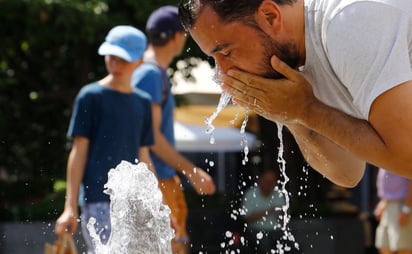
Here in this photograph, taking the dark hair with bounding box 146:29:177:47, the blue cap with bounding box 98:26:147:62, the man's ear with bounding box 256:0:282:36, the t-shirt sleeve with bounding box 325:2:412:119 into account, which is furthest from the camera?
Answer: the dark hair with bounding box 146:29:177:47

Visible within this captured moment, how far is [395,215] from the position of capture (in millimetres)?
8391

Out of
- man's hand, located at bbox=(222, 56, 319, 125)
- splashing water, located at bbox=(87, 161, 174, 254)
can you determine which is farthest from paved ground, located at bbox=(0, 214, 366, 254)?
man's hand, located at bbox=(222, 56, 319, 125)

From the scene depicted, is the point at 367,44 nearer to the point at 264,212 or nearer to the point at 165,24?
the point at 165,24

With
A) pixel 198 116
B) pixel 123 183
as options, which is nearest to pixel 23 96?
pixel 198 116

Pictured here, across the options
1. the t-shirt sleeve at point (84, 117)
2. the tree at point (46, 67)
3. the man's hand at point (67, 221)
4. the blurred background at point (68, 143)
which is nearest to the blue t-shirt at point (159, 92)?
the t-shirt sleeve at point (84, 117)

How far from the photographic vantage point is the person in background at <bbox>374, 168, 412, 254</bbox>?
27.0ft

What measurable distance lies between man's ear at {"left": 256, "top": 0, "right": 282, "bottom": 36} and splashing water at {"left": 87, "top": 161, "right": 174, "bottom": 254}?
91 cm

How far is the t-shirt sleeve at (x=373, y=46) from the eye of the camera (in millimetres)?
2623

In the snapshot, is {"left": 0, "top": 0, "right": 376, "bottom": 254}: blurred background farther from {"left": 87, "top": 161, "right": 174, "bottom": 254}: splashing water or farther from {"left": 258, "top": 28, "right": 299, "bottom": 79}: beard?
{"left": 258, "top": 28, "right": 299, "bottom": 79}: beard

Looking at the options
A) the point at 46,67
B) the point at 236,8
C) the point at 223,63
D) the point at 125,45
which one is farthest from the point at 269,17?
the point at 46,67

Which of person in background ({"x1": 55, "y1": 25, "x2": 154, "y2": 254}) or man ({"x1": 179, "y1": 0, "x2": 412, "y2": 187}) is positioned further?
person in background ({"x1": 55, "y1": 25, "x2": 154, "y2": 254})

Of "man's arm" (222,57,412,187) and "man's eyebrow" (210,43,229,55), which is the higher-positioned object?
"man's eyebrow" (210,43,229,55)

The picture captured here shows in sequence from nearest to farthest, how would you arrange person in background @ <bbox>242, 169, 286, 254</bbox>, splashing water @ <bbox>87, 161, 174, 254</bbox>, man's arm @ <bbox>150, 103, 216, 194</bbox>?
splashing water @ <bbox>87, 161, 174, 254</bbox>
man's arm @ <bbox>150, 103, 216, 194</bbox>
person in background @ <bbox>242, 169, 286, 254</bbox>

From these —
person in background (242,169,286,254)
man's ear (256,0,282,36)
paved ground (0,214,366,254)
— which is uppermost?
man's ear (256,0,282,36)
